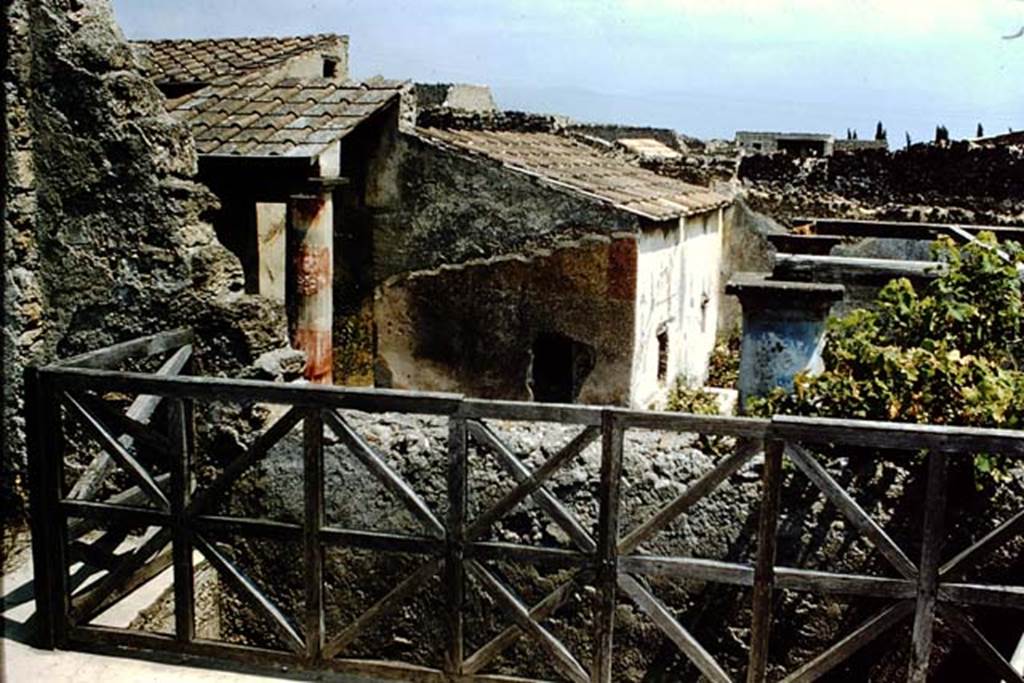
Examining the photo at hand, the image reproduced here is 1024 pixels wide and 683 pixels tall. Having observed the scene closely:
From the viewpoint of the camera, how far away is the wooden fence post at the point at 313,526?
4.44 m

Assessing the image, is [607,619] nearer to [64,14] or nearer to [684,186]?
[64,14]

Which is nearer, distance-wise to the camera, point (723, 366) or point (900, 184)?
point (723, 366)

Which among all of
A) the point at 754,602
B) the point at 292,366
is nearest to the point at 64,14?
the point at 292,366

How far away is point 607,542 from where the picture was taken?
4203 millimetres

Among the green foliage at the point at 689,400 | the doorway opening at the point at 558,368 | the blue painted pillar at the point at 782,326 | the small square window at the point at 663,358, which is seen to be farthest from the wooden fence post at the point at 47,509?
the small square window at the point at 663,358

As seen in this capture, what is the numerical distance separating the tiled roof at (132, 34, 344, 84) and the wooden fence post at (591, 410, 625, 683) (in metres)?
9.36

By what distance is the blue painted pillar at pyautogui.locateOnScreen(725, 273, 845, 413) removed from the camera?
19.2 ft

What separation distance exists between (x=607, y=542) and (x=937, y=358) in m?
1.89

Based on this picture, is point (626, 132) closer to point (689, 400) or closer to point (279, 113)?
point (689, 400)

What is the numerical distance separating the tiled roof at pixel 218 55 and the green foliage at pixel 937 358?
356 inches

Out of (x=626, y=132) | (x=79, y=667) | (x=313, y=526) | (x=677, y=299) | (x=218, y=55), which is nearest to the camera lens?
(x=313, y=526)

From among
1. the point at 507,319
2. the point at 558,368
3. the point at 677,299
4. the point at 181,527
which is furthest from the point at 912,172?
the point at 181,527

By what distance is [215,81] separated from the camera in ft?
39.0

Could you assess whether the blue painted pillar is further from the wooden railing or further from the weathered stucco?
the weathered stucco
